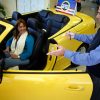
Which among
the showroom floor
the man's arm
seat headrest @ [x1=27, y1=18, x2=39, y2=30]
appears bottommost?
the showroom floor

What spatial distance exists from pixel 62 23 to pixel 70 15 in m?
0.33

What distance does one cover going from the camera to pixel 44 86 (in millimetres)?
2785

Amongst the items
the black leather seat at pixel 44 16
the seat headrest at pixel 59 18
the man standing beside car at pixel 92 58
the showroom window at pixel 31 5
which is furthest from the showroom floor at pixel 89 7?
the man standing beside car at pixel 92 58

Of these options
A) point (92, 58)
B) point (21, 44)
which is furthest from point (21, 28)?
point (92, 58)

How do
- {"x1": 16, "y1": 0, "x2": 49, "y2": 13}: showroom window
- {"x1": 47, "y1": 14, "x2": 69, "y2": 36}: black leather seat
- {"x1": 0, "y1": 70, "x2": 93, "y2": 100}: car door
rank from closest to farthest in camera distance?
{"x1": 0, "y1": 70, "x2": 93, "y2": 100}: car door, {"x1": 47, "y1": 14, "x2": 69, "y2": 36}: black leather seat, {"x1": 16, "y1": 0, "x2": 49, "y2": 13}: showroom window

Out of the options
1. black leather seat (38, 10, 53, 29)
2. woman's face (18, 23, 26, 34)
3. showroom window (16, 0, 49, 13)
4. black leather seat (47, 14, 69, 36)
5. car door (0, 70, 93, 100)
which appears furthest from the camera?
showroom window (16, 0, 49, 13)

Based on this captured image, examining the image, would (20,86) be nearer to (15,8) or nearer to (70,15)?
(70,15)

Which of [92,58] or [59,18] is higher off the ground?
[92,58]

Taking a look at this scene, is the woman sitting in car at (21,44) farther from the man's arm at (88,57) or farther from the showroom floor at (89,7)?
the showroom floor at (89,7)

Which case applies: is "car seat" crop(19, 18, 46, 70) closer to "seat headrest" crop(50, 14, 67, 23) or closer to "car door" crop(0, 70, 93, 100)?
"seat headrest" crop(50, 14, 67, 23)

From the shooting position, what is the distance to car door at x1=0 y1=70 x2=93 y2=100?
277cm

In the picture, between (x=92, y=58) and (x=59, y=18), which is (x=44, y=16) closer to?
(x=59, y=18)

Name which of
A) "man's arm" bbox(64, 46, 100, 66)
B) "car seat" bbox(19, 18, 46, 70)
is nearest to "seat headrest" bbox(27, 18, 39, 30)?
"car seat" bbox(19, 18, 46, 70)

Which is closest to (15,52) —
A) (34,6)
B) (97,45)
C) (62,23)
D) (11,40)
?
(11,40)
